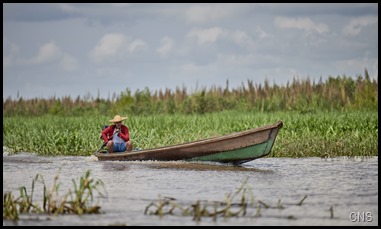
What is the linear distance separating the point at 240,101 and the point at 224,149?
11.5m

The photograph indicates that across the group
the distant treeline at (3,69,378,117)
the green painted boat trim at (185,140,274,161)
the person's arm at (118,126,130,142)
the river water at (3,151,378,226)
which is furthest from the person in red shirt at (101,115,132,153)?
the distant treeline at (3,69,378,117)

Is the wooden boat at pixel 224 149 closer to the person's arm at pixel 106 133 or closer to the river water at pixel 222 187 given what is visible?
the river water at pixel 222 187

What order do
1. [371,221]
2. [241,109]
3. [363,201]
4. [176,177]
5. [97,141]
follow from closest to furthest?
[371,221], [363,201], [176,177], [97,141], [241,109]

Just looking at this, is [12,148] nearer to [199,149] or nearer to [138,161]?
[138,161]

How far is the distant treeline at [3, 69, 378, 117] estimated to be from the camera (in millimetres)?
23266

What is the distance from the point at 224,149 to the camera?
13250 millimetres

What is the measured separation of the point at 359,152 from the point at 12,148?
693 cm

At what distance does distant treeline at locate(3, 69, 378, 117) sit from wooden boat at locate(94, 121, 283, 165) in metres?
9.56

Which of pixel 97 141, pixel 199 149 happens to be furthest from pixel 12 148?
pixel 199 149

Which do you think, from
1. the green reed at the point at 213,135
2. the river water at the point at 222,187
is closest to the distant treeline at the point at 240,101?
the green reed at the point at 213,135

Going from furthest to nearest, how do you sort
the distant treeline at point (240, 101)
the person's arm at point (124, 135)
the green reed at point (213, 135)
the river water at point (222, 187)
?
1. the distant treeline at point (240, 101)
2. the green reed at point (213, 135)
3. the person's arm at point (124, 135)
4. the river water at point (222, 187)

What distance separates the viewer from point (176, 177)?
12172 mm

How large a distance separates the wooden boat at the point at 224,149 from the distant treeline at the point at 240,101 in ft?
31.4

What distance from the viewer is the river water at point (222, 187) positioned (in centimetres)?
851
